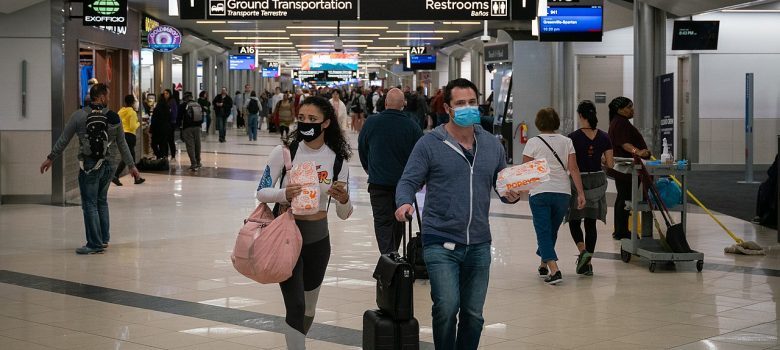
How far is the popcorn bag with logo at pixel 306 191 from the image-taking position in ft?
18.0

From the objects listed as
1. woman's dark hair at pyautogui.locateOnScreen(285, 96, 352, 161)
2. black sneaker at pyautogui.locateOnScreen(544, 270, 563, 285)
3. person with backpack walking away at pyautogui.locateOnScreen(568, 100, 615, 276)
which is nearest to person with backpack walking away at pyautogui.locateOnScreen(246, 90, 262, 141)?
person with backpack walking away at pyautogui.locateOnScreen(568, 100, 615, 276)

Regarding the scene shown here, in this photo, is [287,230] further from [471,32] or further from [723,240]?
[471,32]

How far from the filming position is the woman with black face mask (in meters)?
5.64

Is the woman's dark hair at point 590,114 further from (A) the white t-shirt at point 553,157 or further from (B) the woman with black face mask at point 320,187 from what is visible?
(B) the woman with black face mask at point 320,187

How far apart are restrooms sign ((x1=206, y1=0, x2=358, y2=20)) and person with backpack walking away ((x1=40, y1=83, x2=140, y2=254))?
2895 millimetres

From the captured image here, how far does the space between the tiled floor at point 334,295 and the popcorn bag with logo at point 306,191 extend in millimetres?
1549

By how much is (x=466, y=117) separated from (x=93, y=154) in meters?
6.31

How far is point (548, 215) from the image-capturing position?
9.18m

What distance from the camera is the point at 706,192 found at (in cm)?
1841

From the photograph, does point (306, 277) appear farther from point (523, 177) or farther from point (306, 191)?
point (523, 177)

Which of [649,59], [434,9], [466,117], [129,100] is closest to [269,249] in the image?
[466,117]

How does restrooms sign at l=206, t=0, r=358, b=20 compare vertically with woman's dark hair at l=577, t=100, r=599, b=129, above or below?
above

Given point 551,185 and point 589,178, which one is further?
point 589,178

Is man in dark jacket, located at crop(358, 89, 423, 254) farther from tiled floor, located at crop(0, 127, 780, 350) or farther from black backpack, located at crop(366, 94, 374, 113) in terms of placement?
black backpack, located at crop(366, 94, 374, 113)
